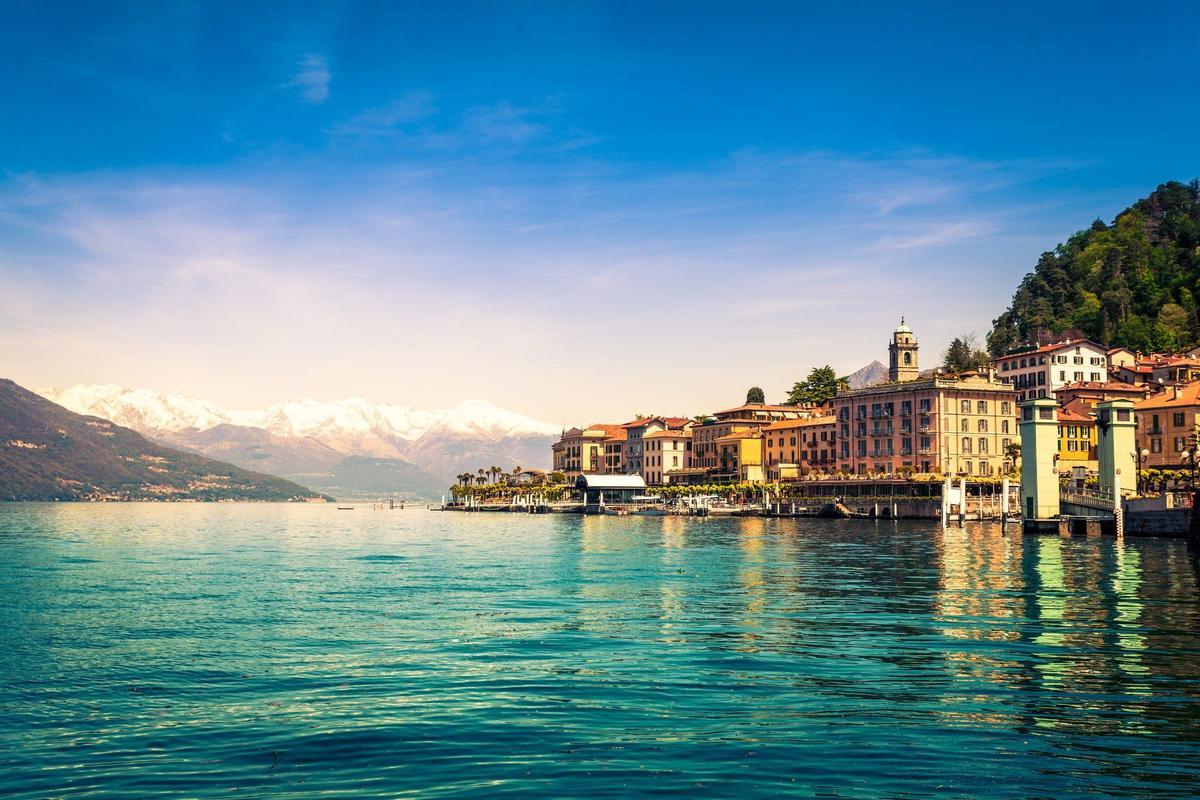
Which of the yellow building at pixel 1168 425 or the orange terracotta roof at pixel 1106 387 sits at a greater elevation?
the orange terracotta roof at pixel 1106 387

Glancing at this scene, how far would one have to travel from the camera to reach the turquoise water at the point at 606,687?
1725 cm

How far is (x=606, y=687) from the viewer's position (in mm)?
24219

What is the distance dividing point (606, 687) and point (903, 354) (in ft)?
520

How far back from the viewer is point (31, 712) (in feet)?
73.5

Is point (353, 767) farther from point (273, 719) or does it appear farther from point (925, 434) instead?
point (925, 434)

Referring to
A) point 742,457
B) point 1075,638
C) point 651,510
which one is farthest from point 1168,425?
point 1075,638

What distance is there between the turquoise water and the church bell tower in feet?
403

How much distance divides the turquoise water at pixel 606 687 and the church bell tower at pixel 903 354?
12295 centimetres

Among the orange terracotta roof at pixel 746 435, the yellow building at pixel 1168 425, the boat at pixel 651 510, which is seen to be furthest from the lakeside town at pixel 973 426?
the boat at pixel 651 510

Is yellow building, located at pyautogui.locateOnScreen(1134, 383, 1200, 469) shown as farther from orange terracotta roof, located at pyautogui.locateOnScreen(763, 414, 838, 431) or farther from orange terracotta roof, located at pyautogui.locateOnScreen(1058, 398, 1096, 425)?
orange terracotta roof, located at pyautogui.locateOnScreen(763, 414, 838, 431)

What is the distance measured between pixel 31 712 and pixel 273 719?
5617 millimetres

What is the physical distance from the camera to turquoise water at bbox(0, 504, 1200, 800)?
679 inches

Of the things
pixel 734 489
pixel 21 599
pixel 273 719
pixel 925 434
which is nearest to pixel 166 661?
pixel 273 719

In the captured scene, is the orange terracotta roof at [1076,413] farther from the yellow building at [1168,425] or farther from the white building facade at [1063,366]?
the white building facade at [1063,366]
